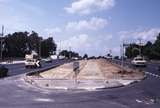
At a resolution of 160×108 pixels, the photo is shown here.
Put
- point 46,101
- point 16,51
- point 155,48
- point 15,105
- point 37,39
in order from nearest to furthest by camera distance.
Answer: point 15,105 < point 46,101 < point 155,48 < point 16,51 < point 37,39

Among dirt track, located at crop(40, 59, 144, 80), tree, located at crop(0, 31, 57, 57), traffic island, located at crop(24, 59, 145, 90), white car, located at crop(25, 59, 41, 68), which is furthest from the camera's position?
tree, located at crop(0, 31, 57, 57)

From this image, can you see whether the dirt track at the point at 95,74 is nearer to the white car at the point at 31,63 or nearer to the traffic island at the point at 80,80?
the traffic island at the point at 80,80

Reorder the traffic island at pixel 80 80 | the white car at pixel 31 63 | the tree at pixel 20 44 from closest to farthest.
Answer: the traffic island at pixel 80 80 → the white car at pixel 31 63 → the tree at pixel 20 44

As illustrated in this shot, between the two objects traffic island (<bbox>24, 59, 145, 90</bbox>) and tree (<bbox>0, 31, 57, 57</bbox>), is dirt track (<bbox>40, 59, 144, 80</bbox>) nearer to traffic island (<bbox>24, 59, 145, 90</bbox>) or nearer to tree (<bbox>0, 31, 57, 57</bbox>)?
traffic island (<bbox>24, 59, 145, 90</bbox>)

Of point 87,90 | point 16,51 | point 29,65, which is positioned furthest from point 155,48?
point 87,90

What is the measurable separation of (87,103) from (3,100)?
405 cm

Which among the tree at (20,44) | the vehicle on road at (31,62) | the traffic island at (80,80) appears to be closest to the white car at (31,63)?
the vehicle on road at (31,62)

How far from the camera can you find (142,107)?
58.8 feet

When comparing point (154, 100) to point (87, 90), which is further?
point (87, 90)

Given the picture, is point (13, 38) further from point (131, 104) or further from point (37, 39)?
point (131, 104)

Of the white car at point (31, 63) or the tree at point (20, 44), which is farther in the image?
the tree at point (20, 44)

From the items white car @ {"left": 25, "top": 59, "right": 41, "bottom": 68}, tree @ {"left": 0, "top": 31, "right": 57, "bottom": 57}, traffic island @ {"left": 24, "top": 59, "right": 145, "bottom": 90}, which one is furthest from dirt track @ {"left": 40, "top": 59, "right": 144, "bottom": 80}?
tree @ {"left": 0, "top": 31, "right": 57, "bottom": 57}

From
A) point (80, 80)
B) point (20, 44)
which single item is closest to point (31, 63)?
point (80, 80)

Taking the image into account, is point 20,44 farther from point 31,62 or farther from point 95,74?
point 95,74
